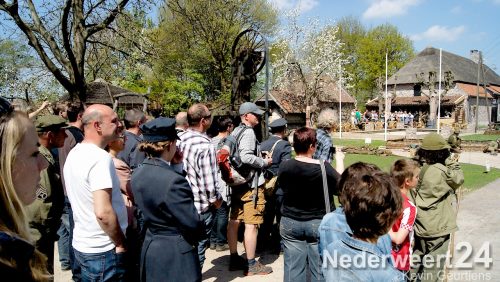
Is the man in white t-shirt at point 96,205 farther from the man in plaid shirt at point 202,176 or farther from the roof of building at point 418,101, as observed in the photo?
the roof of building at point 418,101

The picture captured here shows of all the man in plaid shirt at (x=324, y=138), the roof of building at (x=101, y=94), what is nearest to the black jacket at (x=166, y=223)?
the man in plaid shirt at (x=324, y=138)

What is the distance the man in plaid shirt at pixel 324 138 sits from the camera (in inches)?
213

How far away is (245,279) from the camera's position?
523cm

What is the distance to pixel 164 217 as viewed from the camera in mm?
3086

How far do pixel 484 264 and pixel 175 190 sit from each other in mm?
4875

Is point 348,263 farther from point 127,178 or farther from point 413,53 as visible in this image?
point 413,53

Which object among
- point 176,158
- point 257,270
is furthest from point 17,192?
point 257,270

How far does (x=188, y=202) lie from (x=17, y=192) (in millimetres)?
1631

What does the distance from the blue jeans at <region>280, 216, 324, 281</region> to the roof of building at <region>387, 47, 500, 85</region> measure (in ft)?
190

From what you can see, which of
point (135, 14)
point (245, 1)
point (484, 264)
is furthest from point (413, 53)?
point (484, 264)

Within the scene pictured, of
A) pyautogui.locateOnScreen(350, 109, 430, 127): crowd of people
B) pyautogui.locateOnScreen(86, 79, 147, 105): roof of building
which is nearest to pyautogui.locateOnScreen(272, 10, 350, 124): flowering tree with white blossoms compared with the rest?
pyautogui.locateOnScreen(350, 109, 430, 127): crowd of people

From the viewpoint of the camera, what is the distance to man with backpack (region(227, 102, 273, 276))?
527cm

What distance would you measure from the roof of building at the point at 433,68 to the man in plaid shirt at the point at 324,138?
5590 cm

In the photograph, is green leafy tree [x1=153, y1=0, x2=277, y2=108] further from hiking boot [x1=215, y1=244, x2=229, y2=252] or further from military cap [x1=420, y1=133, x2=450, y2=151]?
military cap [x1=420, y1=133, x2=450, y2=151]
